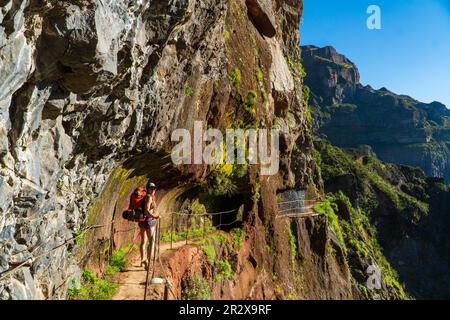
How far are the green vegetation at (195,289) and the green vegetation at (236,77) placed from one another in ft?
24.2

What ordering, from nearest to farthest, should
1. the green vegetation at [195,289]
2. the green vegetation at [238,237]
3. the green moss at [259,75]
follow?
1. the green vegetation at [195,289]
2. the green vegetation at [238,237]
3. the green moss at [259,75]

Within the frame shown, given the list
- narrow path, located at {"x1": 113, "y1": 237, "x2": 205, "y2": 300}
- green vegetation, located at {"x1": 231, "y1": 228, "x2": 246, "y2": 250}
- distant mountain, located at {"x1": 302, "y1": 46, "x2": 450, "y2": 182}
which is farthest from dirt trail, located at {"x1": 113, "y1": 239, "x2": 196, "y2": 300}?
distant mountain, located at {"x1": 302, "y1": 46, "x2": 450, "y2": 182}

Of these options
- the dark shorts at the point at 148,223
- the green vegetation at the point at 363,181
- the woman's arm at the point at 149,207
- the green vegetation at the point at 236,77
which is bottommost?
the dark shorts at the point at 148,223

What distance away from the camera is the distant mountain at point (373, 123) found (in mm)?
108438

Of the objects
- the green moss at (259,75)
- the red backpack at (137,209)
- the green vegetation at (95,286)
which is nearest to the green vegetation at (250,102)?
the green moss at (259,75)

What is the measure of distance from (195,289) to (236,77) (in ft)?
26.5

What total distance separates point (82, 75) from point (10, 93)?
132cm

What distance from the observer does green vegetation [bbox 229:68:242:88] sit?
567 inches

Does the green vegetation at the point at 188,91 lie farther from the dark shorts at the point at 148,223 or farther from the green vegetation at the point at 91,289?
the green vegetation at the point at 91,289

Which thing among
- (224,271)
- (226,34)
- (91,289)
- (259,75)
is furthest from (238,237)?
(91,289)

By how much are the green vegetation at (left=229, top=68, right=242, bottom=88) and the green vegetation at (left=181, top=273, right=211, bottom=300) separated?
737 cm

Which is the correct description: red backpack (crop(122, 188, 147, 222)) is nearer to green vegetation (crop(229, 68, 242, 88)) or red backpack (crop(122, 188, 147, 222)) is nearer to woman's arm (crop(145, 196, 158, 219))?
woman's arm (crop(145, 196, 158, 219))

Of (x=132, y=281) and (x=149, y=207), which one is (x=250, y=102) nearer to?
A: (x=149, y=207)
